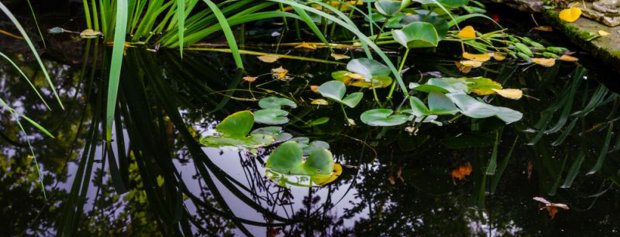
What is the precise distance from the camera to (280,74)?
1.91 meters

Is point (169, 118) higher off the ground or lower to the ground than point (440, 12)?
lower

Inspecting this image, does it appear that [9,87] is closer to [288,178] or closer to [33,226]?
[33,226]

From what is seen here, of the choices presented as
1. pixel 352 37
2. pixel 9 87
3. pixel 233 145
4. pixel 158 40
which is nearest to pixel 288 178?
pixel 233 145

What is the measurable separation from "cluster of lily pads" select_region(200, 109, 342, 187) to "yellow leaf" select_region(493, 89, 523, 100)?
24.6 inches

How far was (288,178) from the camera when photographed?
4.14 ft

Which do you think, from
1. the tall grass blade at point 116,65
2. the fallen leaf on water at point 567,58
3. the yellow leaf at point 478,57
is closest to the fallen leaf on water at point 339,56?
the yellow leaf at point 478,57

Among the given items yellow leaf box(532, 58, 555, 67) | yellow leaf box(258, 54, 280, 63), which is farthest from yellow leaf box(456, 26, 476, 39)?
yellow leaf box(258, 54, 280, 63)

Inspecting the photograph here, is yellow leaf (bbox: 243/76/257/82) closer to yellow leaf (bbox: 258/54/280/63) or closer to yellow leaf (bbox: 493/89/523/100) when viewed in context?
yellow leaf (bbox: 258/54/280/63)

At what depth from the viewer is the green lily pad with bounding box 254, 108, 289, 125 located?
4.92 ft

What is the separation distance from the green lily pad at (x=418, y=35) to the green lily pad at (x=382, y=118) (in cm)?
36

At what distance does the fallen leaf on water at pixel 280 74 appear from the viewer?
1.90 meters

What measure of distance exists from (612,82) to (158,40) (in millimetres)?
1535

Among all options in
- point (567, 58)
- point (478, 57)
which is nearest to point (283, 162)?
point (478, 57)

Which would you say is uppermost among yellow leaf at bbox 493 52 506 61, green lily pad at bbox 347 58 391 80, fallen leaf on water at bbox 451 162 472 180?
green lily pad at bbox 347 58 391 80
